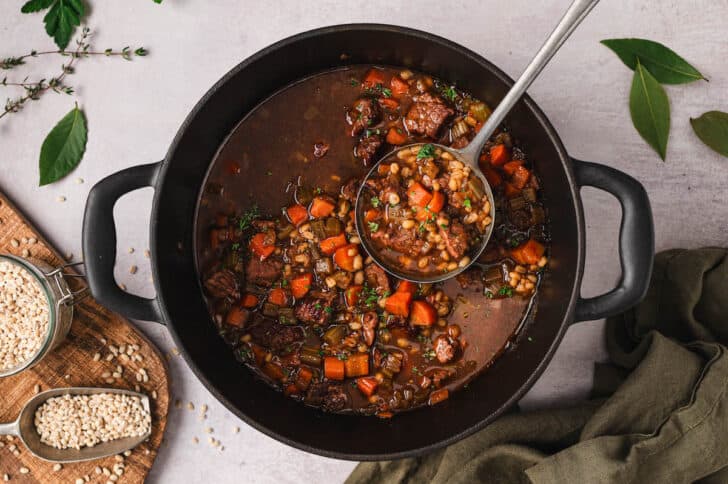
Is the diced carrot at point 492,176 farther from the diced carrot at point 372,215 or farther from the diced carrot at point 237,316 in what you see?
the diced carrot at point 237,316

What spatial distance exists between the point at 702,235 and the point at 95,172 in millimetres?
2826

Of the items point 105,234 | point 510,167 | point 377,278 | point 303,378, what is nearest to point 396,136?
point 510,167

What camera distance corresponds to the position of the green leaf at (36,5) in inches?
118

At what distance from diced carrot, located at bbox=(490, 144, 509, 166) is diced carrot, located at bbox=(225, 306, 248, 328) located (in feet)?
4.18

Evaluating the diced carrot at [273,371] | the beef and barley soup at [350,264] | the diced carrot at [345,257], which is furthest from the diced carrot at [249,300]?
the diced carrot at [345,257]

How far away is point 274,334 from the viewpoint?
2.89 metres

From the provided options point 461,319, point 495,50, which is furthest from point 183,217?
point 495,50

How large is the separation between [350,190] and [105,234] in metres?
1.01

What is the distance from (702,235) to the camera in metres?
3.03

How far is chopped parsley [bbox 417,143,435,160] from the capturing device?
2703 millimetres

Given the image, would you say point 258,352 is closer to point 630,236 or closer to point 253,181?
point 253,181

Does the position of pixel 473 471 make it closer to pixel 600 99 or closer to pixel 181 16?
pixel 600 99

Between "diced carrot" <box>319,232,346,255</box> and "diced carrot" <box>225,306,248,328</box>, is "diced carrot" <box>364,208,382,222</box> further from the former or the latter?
"diced carrot" <box>225,306,248,328</box>

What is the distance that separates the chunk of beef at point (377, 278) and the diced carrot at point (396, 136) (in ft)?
1.79
